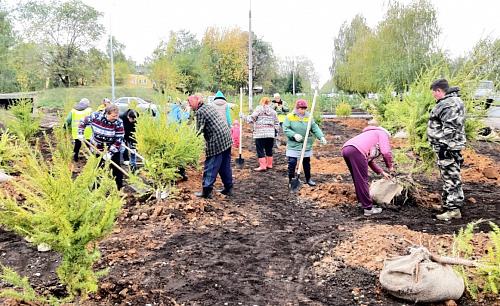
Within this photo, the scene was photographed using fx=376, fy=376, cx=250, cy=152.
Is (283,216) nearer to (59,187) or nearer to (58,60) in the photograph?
(59,187)

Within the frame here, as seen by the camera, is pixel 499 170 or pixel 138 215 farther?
pixel 499 170

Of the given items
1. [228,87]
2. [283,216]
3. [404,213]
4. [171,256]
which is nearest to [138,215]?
[171,256]

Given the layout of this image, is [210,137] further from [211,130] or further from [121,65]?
[121,65]

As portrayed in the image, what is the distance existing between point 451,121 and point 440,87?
0.48m

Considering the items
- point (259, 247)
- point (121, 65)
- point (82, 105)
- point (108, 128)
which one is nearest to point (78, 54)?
point (121, 65)

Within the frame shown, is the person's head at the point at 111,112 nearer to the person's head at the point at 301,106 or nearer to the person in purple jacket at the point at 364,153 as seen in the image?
the person's head at the point at 301,106

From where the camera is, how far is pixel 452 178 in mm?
5043

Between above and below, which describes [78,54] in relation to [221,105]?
above

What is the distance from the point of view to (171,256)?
155 inches

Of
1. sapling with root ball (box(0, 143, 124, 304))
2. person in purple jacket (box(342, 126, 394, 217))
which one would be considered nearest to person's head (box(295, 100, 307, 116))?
person in purple jacket (box(342, 126, 394, 217))

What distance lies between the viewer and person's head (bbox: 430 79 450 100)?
→ 493cm

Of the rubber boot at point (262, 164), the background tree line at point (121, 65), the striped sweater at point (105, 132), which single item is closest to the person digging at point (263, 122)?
the rubber boot at point (262, 164)

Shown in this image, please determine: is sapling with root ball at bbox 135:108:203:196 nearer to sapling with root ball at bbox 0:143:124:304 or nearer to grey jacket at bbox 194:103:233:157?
grey jacket at bbox 194:103:233:157

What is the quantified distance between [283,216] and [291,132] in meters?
1.85
